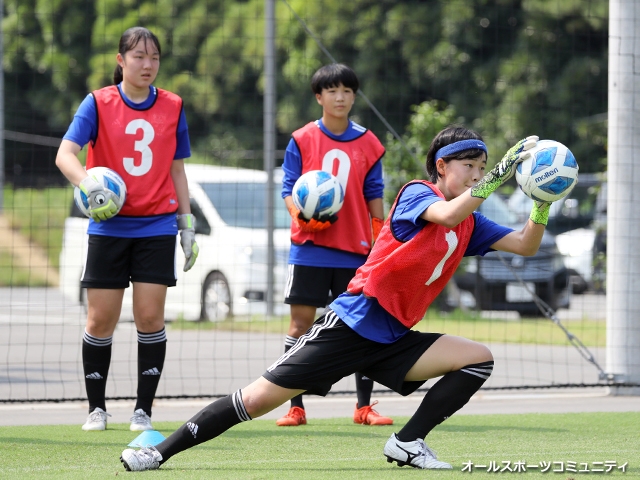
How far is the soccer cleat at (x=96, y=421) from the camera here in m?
6.20

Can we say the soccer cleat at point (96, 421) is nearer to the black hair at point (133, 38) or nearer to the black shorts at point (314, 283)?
the black shorts at point (314, 283)

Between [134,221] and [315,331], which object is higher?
[134,221]

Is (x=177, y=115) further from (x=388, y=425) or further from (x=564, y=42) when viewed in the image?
(x=564, y=42)

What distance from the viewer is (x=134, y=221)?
6.04m

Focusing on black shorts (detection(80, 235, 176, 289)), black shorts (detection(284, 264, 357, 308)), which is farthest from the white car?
black shorts (detection(80, 235, 176, 289))

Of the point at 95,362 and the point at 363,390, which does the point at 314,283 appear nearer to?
the point at 363,390

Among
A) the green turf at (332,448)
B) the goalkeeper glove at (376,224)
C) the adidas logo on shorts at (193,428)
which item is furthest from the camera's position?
the goalkeeper glove at (376,224)

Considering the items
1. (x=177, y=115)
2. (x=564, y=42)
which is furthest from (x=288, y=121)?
(x=177, y=115)

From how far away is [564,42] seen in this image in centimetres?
1912

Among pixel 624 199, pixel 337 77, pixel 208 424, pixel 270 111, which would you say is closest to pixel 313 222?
pixel 337 77

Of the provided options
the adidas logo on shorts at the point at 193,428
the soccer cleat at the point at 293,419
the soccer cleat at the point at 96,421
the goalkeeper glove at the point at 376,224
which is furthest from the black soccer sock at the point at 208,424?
the goalkeeper glove at the point at 376,224

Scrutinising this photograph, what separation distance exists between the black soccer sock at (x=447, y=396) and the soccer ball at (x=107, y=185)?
6.78 ft

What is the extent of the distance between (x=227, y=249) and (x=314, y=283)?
7.21m

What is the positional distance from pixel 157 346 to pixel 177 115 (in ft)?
4.38
